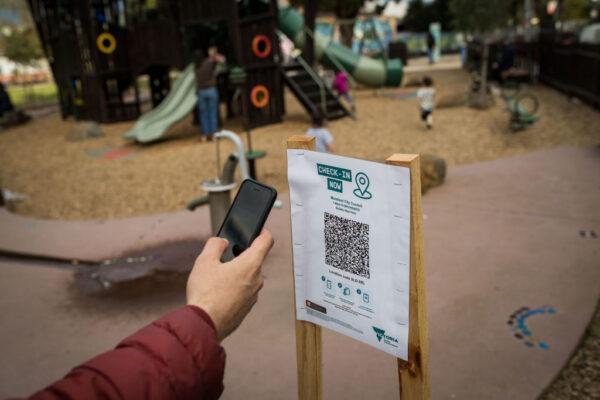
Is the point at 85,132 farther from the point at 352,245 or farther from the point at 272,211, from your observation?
the point at 352,245

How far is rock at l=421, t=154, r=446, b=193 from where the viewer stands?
22.3 feet

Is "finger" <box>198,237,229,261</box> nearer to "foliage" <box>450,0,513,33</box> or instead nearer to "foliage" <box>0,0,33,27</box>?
"foliage" <box>450,0,513,33</box>

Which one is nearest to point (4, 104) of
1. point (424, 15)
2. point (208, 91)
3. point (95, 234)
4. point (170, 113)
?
point (170, 113)

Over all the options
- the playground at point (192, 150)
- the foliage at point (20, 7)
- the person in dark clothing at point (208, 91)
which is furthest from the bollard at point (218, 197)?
the foliage at point (20, 7)

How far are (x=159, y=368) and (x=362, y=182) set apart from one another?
97 centimetres

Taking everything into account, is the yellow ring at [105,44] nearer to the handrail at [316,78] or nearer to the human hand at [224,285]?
the handrail at [316,78]

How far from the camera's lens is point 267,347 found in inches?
138

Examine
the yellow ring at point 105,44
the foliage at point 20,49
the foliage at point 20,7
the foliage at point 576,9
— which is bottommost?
the yellow ring at point 105,44

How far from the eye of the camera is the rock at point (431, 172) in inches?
268

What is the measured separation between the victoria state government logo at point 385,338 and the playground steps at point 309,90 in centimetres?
1050

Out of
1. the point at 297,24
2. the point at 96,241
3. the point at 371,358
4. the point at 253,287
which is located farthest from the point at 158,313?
the point at 297,24

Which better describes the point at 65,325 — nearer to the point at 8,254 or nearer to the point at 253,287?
the point at 8,254

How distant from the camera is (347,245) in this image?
1914mm

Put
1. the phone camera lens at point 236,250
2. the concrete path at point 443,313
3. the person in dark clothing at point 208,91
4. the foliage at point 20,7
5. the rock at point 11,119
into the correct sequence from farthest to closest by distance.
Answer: the foliage at point 20,7, the rock at point 11,119, the person in dark clothing at point 208,91, the concrete path at point 443,313, the phone camera lens at point 236,250
